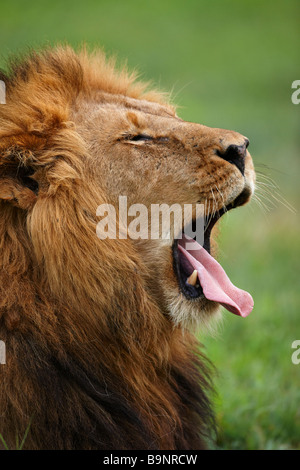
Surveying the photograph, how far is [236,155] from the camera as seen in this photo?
9.55ft

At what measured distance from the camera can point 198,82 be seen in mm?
21531

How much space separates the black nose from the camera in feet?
9.47

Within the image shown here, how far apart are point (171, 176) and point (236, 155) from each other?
0.95 ft

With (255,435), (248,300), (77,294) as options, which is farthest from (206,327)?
(255,435)

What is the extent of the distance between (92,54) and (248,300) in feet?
4.90

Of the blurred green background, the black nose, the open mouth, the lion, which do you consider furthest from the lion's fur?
the blurred green background

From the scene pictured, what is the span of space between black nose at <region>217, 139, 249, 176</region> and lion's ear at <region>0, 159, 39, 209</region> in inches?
31.6

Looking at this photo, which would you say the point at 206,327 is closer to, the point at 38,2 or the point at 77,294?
the point at 77,294
